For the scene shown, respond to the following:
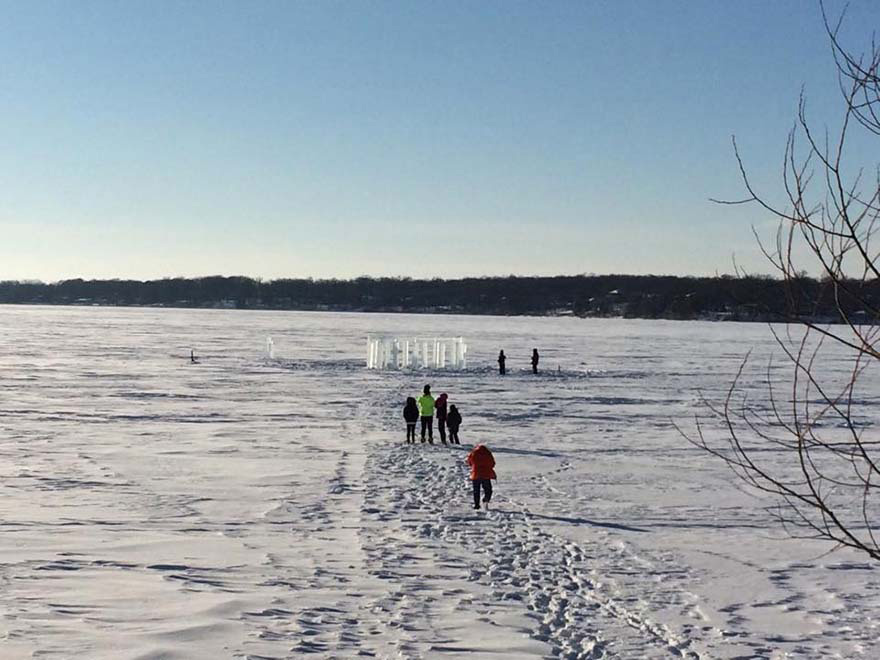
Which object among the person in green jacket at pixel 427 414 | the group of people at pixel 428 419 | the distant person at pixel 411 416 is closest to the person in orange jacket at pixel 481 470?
the distant person at pixel 411 416

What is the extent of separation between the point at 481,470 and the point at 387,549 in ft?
7.47

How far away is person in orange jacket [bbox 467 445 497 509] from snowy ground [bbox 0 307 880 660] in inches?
12.6

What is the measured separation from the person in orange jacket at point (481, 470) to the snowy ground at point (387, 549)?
32 cm

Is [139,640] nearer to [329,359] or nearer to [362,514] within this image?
[362,514]

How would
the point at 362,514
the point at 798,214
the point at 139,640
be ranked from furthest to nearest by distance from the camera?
the point at 362,514 → the point at 139,640 → the point at 798,214

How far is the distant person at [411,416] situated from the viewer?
1828 centimetres

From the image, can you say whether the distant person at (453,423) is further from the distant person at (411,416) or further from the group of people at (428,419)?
the distant person at (411,416)

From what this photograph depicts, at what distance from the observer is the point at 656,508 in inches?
490

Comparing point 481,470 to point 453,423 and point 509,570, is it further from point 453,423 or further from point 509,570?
point 453,423

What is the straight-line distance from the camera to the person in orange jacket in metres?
11.7

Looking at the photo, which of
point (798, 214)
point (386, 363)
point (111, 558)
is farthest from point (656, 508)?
point (386, 363)

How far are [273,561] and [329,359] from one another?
36.7 metres

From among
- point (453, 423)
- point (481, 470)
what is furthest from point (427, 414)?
point (481, 470)

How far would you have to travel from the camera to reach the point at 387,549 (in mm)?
9914
